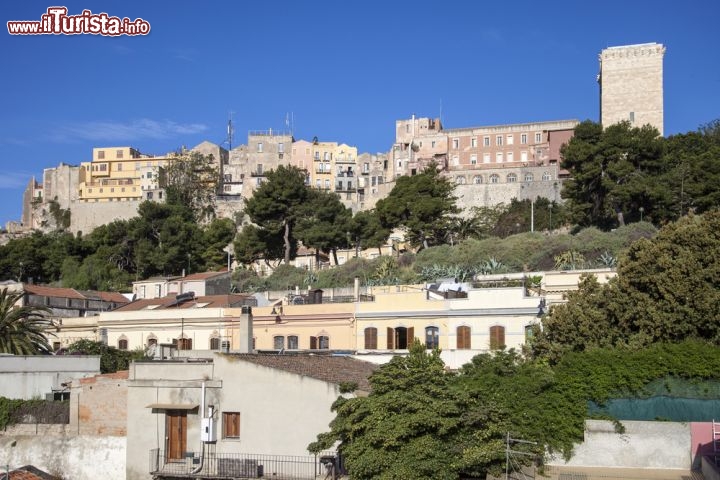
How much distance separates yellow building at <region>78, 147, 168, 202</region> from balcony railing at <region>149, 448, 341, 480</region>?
91.5 metres

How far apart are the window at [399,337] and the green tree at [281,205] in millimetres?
38422

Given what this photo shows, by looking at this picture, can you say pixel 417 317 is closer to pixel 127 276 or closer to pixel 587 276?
pixel 587 276

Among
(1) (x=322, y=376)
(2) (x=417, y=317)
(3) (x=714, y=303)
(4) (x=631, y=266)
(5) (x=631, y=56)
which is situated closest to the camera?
(1) (x=322, y=376)

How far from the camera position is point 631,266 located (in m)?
27.7

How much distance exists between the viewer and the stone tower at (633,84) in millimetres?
88375

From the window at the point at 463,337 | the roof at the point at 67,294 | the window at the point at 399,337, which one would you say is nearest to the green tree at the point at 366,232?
the roof at the point at 67,294

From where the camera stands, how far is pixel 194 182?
109625 millimetres

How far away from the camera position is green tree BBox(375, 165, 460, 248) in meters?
67.3

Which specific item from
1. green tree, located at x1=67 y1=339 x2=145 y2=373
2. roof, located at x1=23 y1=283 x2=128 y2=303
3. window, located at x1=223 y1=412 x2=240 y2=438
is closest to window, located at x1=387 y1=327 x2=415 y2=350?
green tree, located at x1=67 y1=339 x2=145 y2=373

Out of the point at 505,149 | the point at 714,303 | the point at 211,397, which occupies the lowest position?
the point at 211,397

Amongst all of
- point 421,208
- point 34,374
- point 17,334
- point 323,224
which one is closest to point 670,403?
point 34,374

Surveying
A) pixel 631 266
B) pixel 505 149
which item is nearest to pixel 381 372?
pixel 631 266

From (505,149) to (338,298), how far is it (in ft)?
208

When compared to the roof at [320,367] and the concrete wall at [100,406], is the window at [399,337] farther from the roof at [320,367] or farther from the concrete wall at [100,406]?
the concrete wall at [100,406]
